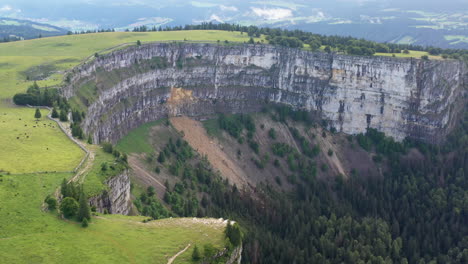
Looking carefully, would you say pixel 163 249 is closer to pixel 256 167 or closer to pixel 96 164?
pixel 96 164

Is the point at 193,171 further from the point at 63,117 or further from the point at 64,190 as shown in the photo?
the point at 64,190

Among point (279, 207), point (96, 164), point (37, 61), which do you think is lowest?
point (279, 207)

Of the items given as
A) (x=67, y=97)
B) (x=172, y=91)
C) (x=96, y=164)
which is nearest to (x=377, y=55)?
(x=172, y=91)

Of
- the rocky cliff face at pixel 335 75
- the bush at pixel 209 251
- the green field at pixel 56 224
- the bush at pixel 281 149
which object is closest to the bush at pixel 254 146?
the bush at pixel 281 149

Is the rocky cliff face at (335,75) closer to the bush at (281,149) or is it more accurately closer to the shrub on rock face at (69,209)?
the bush at (281,149)

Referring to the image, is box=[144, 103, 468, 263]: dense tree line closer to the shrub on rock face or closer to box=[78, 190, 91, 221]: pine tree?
box=[78, 190, 91, 221]: pine tree
